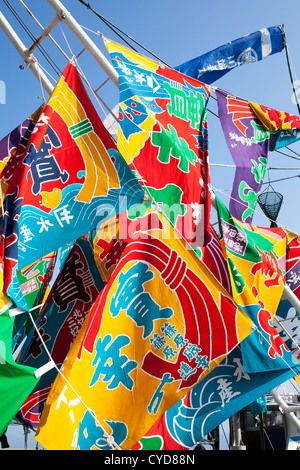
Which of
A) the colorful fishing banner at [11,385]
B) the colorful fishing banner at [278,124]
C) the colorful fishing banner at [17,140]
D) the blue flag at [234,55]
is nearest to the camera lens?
the colorful fishing banner at [11,385]

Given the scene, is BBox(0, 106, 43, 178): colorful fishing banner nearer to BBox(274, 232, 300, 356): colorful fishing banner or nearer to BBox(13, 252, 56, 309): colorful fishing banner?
BBox(13, 252, 56, 309): colorful fishing banner

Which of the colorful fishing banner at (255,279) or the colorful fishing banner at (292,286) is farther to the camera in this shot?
the colorful fishing banner at (292,286)

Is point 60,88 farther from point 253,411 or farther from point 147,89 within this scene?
point 253,411

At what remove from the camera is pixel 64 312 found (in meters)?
7.50

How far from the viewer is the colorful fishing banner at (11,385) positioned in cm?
483

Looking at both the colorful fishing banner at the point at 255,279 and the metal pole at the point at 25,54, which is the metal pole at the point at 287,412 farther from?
the metal pole at the point at 25,54

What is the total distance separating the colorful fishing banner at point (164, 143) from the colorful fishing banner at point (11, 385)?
2.65 m

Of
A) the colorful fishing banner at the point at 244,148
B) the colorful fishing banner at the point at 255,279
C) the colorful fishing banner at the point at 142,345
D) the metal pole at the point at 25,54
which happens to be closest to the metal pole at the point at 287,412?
the colorful fishing banner at the point at 255,279

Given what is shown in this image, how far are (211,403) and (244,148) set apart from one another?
14.8ft

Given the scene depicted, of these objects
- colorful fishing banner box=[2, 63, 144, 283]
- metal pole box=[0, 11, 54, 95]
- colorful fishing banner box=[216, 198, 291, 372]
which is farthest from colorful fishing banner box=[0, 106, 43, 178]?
colorful fishing banner box=[216, 198, 291, 372]

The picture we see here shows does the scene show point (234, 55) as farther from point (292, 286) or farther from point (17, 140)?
point (17, 140)

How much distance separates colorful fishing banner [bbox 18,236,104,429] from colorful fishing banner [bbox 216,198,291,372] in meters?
2.08

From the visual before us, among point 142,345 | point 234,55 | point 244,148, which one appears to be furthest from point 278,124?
point 142,345

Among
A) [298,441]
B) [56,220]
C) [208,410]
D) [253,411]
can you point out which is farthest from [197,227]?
[253,411]
